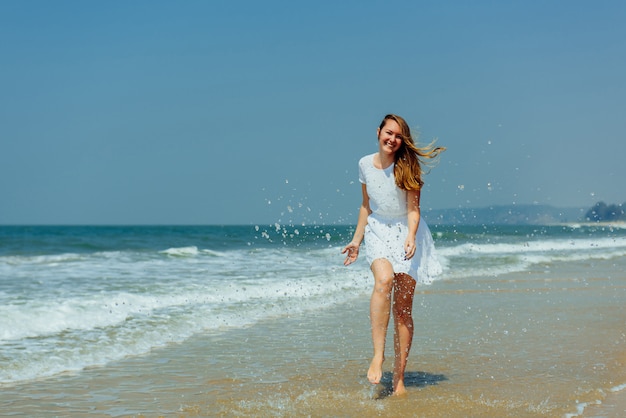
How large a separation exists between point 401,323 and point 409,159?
1175mm

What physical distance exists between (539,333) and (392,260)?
3.56 metres

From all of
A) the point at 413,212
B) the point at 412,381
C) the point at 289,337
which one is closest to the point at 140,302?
the point at 289,337

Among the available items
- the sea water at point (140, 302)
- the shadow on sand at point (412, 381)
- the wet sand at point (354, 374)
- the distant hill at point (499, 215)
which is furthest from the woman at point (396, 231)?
the distant hill at point (499, 215)

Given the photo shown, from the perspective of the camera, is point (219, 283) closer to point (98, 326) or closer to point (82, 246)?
point (98, 326)

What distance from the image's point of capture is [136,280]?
44.8 ft

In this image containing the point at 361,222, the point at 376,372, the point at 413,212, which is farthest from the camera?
the point at 361,222

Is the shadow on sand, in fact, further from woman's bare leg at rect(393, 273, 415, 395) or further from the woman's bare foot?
the woman's bare foot

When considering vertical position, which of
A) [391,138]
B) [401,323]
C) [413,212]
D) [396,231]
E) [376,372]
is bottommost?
[376,372]

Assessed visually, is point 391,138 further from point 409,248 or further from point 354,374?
point 354,374

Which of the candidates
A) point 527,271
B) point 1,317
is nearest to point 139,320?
point 1,317

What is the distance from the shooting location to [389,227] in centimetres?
519

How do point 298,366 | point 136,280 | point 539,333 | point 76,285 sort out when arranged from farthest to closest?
1. point 136,280
2. point 76,285
3. point 539,333
4. point 298,366

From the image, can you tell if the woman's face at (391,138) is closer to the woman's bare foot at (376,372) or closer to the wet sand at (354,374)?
the woman's bare foot at (376,372)

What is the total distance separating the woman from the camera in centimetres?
504
